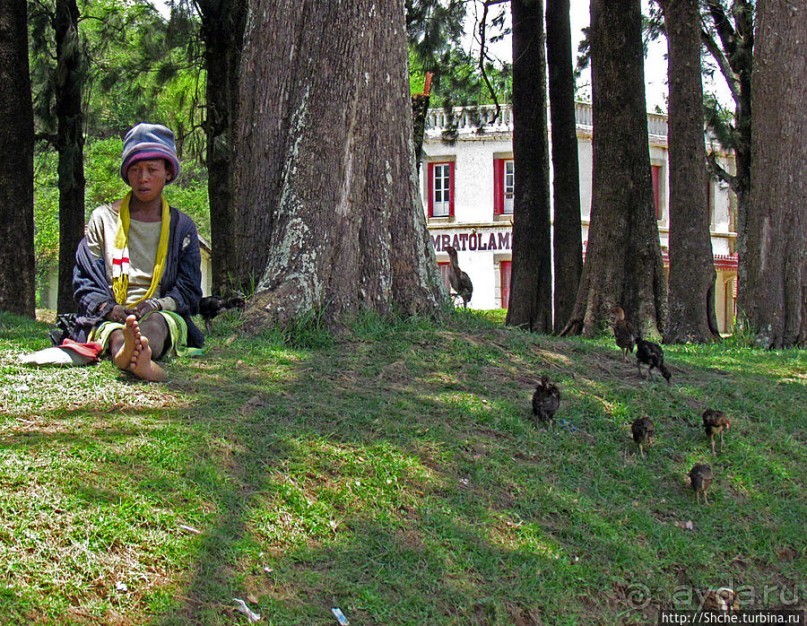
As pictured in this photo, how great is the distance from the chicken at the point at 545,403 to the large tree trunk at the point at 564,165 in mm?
9049

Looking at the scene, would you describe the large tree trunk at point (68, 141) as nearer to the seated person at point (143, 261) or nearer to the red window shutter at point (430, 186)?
the seated person at point (143, 261)

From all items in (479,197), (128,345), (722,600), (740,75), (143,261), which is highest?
(740,75)

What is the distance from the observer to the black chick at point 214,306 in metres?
8.23

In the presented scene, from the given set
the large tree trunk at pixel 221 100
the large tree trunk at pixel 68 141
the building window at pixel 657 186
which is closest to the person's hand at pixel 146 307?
the large tree trunk at pixel 221 100

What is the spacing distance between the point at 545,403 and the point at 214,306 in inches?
113

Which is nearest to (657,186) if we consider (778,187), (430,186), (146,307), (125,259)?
(430,186)

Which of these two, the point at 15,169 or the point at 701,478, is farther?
the point at 15,169

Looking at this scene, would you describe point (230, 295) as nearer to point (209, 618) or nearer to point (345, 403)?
point (345, 403)

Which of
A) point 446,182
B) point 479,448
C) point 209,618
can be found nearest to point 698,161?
point 479,448

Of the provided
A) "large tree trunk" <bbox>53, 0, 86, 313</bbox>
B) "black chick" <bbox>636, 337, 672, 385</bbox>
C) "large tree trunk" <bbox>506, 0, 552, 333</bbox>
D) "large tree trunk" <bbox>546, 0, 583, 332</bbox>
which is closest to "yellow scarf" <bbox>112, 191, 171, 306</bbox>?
"black chick" <bbox>636, 337, 672, 385</bbox>

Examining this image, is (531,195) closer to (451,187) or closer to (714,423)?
(714,423)

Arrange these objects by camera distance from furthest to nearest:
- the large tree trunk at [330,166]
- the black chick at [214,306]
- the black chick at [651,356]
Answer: the large tree trunk at [330,166] → the black chick at [214,306] → the black chick at [651,356]

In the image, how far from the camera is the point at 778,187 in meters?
12.5

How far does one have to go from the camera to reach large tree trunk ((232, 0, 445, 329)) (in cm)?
835
